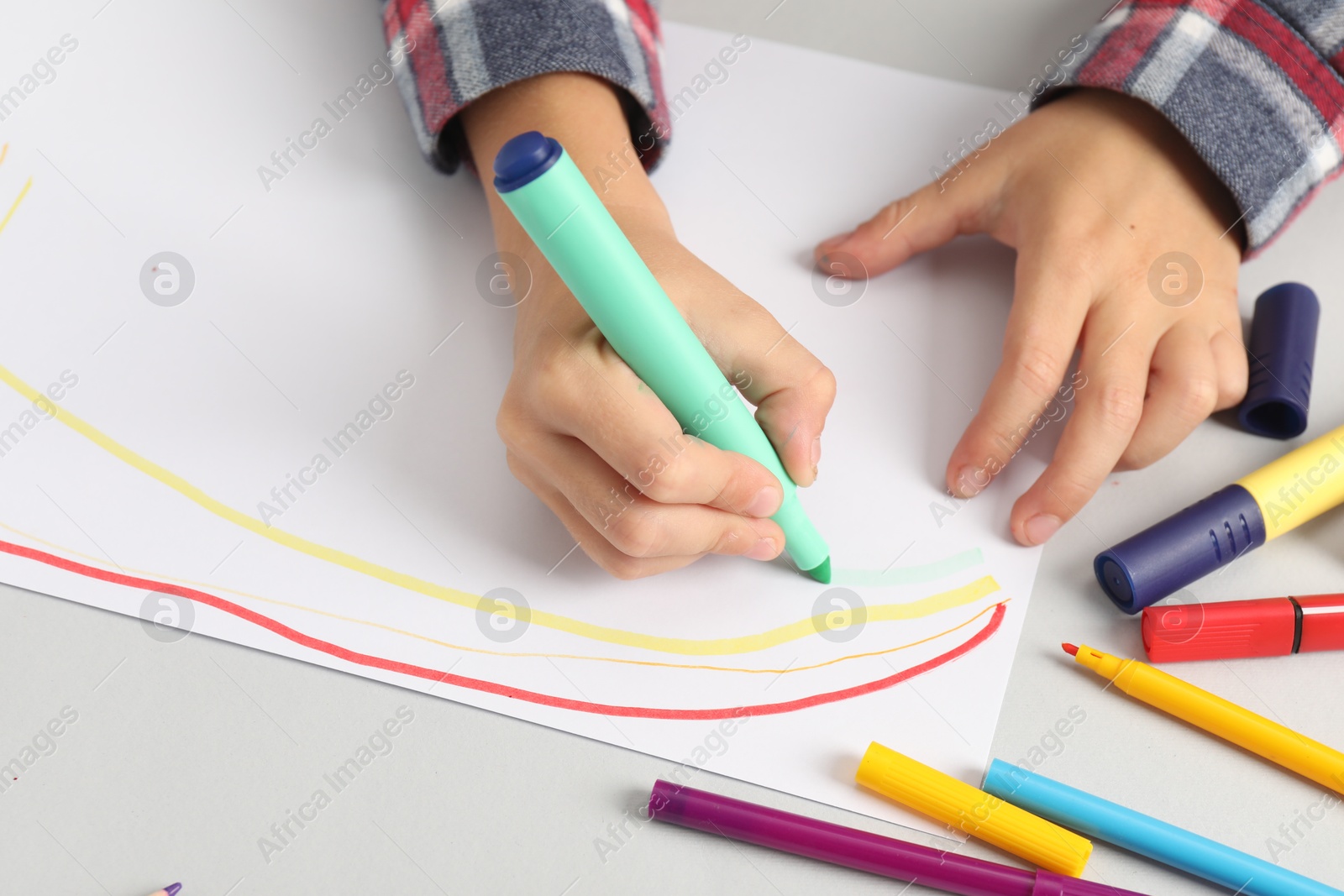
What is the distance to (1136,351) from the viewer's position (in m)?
0.61

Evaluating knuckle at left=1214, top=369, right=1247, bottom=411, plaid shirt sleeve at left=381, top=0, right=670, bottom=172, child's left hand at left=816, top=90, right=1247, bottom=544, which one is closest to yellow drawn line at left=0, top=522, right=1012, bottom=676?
child's left hand at left=816, top=90, right=1247, bottom=544

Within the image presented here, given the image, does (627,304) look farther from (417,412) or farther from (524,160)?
(417,412)

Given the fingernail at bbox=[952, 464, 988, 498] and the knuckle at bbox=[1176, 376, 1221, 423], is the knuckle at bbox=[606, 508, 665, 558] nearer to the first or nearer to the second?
the fingernail at bbox=[952, 464, 988, 498]

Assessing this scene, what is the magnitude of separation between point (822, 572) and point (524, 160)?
0.30 m

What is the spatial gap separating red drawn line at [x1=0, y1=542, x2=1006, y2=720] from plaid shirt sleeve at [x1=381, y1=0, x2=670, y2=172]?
34cm

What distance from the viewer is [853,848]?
1.50 ft

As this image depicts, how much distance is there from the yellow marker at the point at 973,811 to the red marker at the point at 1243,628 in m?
0.12

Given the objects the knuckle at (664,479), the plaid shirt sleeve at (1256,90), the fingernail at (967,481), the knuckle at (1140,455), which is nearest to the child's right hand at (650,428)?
the knuckle at (664,479)

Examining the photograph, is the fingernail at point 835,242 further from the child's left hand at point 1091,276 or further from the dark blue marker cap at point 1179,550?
the dark blue marker cap at point 1179,550

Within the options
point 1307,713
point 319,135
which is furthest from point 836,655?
point 319,135

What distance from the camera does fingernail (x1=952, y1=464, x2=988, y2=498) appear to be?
0.58 meters

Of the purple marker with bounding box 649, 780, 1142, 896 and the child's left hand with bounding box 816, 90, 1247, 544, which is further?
the child's left hand with bounding box 816, 90, 1247, 544

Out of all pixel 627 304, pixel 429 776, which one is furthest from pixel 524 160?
pixel 429 776

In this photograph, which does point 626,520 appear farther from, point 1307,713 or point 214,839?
point 1307,713
